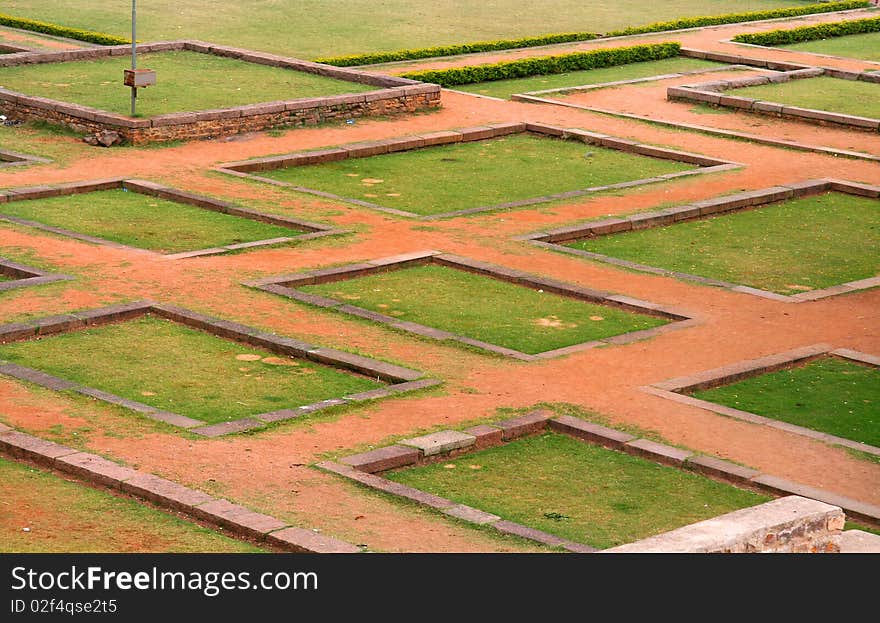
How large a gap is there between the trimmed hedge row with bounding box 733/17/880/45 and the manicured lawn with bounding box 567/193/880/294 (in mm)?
13473

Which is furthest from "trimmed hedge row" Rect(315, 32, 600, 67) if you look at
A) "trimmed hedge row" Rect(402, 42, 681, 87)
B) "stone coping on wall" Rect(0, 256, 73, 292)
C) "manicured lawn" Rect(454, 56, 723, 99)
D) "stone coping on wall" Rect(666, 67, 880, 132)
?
"stone coping on wall" Rect(0, 256, 73, 292)

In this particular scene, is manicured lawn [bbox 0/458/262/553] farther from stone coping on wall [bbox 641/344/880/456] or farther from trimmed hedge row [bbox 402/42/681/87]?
trimmed hedge row [bbox 402/42/681/87]

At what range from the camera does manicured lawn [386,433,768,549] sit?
10.1 meters

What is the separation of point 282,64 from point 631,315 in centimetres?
1195

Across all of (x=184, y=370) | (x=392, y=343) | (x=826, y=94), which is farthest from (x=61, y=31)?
(x=184, y=370)

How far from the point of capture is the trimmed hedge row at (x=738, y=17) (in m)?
→ 32.3

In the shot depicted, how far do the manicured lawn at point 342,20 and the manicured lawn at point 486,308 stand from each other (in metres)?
13.4

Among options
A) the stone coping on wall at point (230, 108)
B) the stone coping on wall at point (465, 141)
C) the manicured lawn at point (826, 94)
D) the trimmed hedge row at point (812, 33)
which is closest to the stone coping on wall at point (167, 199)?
the stone coping on wall at point (465, 141)

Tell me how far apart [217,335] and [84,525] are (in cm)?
409

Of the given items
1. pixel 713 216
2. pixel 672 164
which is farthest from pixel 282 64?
pixel 713 216

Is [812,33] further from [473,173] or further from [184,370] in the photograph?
[184,370]

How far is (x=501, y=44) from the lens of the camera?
29.5 m

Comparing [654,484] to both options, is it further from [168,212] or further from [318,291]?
[168,212]

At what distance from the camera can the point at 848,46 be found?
32375mm
